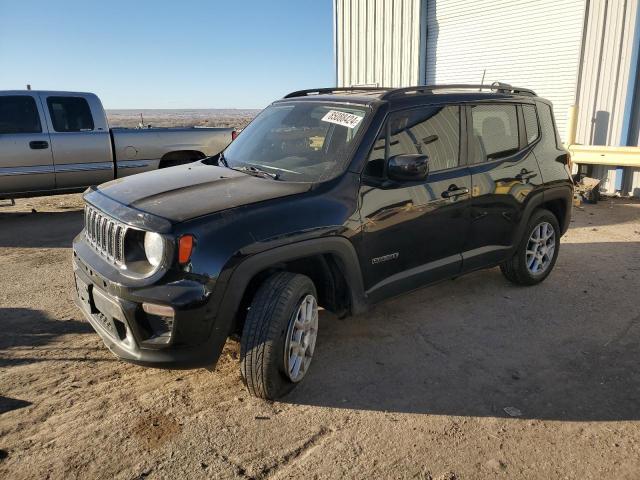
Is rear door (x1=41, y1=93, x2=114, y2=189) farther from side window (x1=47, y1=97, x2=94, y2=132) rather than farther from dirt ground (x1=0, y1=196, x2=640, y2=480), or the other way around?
dirt ground (x1=0, y1=196, x2=640, y2=480)

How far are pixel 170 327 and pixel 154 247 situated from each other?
45cm

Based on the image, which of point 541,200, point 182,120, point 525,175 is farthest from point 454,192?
point 182,120

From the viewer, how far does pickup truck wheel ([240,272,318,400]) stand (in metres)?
3.01

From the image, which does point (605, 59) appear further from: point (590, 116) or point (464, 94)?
point (464, 94)

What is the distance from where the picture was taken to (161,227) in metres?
2.79

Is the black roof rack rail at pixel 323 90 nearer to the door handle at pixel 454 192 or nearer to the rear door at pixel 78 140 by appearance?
the door handle at pixel 454 192

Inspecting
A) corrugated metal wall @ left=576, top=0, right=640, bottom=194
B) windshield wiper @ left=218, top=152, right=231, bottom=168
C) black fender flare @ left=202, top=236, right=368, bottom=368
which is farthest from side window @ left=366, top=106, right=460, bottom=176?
corrugated metal wall @ left=576, top=0, right=640, bottom=194

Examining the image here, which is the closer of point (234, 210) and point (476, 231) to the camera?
point (234, 210)

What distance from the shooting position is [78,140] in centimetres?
839

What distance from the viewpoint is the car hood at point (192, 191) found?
300cm

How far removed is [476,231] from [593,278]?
206 centimetres

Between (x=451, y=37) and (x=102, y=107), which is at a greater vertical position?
(x=451, y=37)

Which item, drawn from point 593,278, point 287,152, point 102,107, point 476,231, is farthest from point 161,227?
point 102,107

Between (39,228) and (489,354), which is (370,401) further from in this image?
(39,228)
